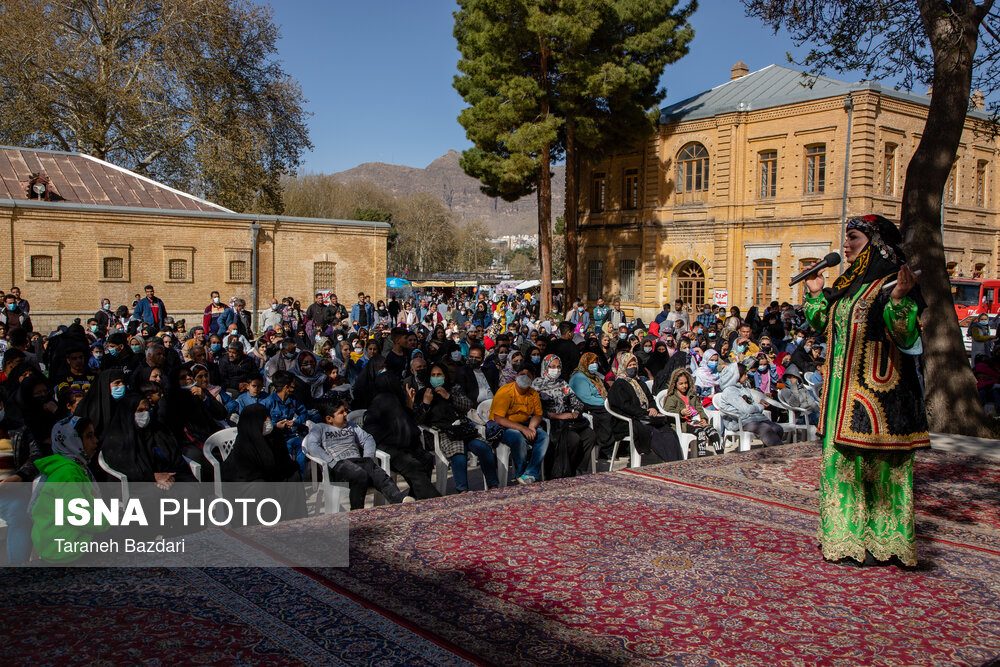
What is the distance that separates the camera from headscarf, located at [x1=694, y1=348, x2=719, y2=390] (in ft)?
32.9

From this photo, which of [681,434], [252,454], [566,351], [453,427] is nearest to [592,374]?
[681,434]

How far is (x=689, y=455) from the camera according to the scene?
900cm

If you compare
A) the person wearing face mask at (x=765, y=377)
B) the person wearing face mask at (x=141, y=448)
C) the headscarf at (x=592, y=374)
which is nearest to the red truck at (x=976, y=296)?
the person wearing face mask at (x=765, y=377)

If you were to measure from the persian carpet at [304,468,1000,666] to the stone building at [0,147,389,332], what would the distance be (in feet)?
67.3

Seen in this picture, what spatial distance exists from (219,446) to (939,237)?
9.13 m

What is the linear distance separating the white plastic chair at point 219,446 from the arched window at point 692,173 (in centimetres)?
2560

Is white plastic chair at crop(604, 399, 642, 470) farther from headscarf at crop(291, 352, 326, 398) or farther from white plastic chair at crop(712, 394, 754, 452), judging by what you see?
headscarf at crop(291, 352, 326, 398)

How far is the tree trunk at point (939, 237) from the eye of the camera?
10180 mm

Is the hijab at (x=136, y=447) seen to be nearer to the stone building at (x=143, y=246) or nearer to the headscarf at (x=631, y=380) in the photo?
the headscarf at (x=631, y=380)

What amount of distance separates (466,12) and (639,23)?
19.0 ft

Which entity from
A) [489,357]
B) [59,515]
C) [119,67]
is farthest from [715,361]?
[119,67]

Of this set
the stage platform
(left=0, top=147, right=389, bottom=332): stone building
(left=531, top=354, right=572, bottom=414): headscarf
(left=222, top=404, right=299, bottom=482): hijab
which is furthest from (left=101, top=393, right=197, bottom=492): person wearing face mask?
(left=0, top=147, right=389, bottom=332): stone building

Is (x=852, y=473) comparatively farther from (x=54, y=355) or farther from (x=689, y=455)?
(x=54, y=355)

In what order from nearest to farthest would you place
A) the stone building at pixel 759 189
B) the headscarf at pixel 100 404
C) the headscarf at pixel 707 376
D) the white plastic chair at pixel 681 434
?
1. the headscarf at pixel 100 404
2. the white plastic chair at pixel 681 434
3. the headscarf at pixel 707 376
4. the stone building at pixel 759 189
